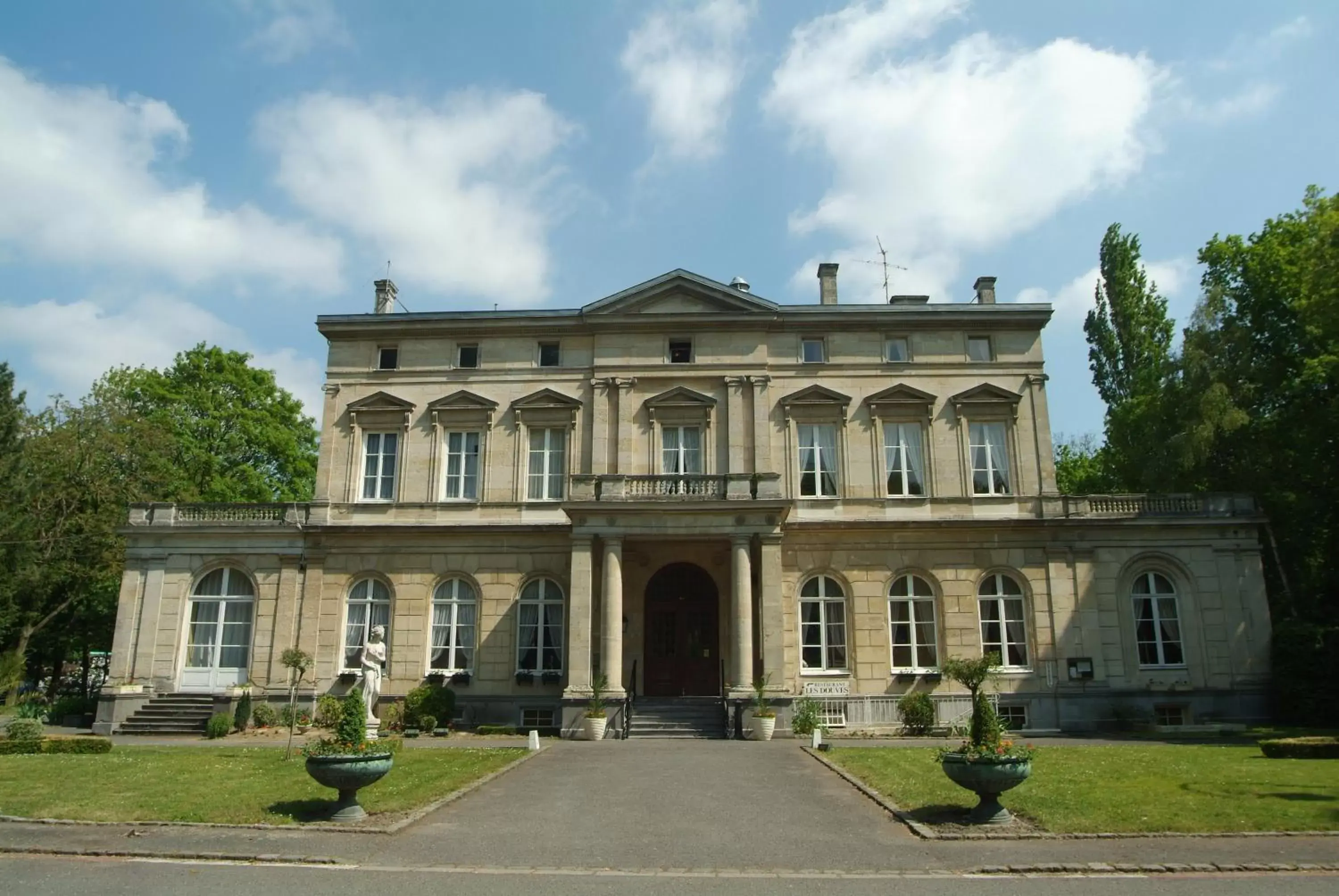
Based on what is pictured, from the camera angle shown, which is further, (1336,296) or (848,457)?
(848,457)

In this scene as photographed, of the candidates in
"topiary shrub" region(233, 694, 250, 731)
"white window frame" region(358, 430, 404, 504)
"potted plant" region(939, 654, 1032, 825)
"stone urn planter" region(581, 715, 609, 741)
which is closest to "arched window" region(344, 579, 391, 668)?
"white window frame" region(358, 430, 404, 504)

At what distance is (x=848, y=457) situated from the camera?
28734 mm

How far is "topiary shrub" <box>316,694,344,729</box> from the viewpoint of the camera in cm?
2562

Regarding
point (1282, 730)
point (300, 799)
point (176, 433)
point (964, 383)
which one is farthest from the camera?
point (176, 433)

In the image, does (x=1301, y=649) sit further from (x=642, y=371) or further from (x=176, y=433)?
(x=176, y=433)

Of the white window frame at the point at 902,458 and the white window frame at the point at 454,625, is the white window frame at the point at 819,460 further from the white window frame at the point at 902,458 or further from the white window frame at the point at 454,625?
the white window frame at the point at 454,625

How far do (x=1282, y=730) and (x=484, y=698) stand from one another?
71.5ft

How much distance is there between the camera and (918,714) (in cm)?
2494

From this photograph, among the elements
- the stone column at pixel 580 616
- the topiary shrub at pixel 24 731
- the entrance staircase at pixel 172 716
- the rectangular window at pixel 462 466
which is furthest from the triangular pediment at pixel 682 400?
the topiary shrub at pixel 24 731

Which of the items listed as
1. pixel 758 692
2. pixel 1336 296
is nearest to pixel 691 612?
pixel 758 692

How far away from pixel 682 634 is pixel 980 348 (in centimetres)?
1348

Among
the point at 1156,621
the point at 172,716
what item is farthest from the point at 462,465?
the point at 1156,621

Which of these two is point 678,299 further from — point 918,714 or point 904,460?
point 918,714

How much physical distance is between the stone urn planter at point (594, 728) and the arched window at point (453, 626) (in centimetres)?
562
